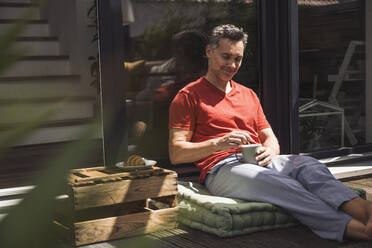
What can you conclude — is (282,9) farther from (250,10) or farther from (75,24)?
(75,24)

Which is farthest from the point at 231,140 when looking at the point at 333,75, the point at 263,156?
the point at 333,75

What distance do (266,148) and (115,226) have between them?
928mm


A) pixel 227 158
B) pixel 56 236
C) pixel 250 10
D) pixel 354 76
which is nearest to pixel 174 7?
pixel 250 10

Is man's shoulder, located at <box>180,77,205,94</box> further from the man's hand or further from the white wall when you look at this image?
the white wall

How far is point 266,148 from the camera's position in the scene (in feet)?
9.48

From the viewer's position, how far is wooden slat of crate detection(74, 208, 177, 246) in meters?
2.47

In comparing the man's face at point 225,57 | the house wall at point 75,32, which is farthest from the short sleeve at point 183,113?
the house wall at point 75,32

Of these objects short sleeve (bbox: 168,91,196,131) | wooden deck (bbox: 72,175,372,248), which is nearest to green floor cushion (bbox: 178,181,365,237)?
wooden deck (bbox: 72,175,372,248)

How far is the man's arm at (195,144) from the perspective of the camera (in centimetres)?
261

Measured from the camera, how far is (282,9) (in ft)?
12.9

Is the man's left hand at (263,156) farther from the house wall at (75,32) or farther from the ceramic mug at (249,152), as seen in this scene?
the house wall at (75,32)

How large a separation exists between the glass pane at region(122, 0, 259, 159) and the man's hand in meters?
1.19

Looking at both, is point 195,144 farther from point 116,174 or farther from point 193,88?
point 116,174

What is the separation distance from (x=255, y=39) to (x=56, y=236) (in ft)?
12.7
